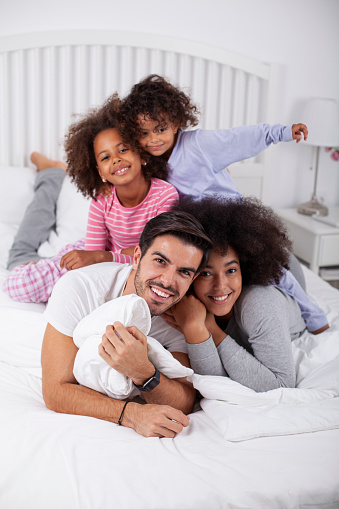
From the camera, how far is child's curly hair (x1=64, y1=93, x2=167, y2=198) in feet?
5.71

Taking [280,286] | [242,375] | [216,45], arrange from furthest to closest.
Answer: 1. [216,45]
2. [280,286]
3. [242,375]

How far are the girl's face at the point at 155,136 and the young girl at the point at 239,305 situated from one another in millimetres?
298

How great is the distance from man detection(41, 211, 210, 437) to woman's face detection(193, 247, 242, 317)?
73mm

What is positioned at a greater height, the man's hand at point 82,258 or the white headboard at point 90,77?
the white headboard at point 90,77

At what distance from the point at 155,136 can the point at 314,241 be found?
5.13 ft

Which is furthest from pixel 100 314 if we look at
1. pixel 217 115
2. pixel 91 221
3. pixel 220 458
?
pixel 217 115

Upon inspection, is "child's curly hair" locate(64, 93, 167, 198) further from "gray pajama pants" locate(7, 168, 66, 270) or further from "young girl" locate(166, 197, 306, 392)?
"gray pajama pants" locate(7, 168, 66, 270)

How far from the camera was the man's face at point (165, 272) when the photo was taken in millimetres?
1290

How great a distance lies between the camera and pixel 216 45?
2973mm

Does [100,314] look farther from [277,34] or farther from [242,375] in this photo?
[277,34]

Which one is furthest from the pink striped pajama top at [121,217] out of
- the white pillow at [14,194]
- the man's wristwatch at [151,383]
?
the white pillow at [14,194]

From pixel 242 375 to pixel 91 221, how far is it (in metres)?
0.82

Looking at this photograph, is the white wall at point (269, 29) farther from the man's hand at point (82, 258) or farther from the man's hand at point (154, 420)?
the man's hand at point (154, 420)

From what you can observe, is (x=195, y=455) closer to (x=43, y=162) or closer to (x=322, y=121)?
(x=43, y=162)
